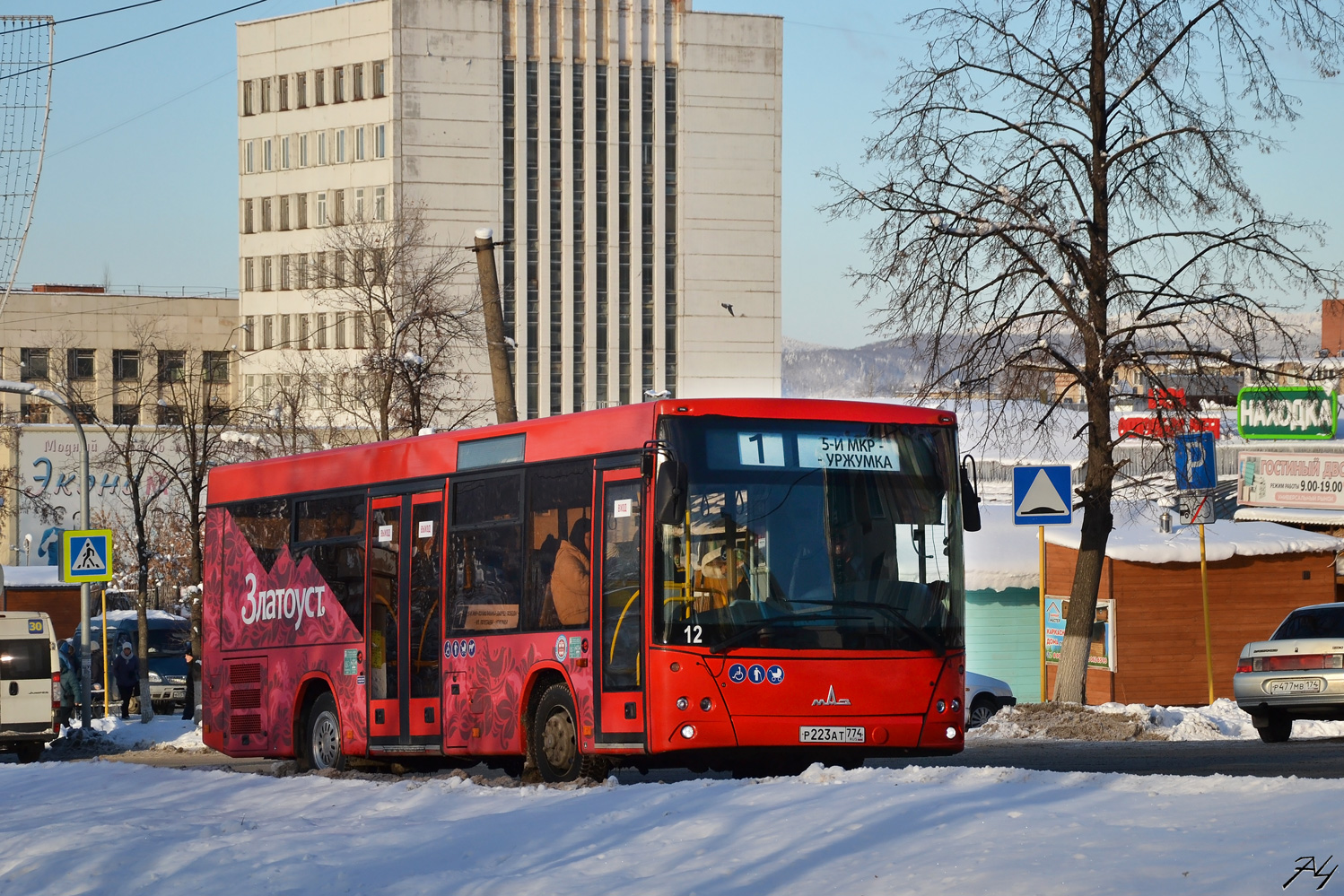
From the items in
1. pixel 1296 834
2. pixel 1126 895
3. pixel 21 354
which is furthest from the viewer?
pixel 21 354

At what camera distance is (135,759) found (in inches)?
1014

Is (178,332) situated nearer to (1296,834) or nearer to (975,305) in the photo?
(975,305)

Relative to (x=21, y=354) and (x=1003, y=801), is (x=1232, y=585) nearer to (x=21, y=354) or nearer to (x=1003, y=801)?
(x=1003, y=801)

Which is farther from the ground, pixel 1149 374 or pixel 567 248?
pixel 567 248

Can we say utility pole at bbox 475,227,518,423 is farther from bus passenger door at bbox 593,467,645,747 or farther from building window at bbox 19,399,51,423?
building window at bbox 19,399,51,423

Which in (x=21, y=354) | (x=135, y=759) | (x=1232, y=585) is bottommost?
(x=135, y=759)

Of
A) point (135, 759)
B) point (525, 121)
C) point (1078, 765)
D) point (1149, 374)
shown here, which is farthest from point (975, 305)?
point (525, 121)

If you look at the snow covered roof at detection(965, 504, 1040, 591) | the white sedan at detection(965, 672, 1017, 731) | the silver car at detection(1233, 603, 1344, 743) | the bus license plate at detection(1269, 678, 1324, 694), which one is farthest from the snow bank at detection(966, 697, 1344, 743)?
the snow covered roof at detection(965, 504, 1040, 591)

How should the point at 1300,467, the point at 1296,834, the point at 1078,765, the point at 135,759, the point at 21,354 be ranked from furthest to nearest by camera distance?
the point at 21,354, the point at 1300,467, the point at 135,759, the point at 1078,765, the point at 1296,834

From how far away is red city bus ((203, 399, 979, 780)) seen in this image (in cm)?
1325

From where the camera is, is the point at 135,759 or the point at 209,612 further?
the point at 135,759

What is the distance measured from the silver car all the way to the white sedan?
316 inches

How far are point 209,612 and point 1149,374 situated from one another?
11708 millimetres

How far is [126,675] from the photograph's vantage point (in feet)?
129
